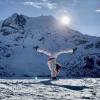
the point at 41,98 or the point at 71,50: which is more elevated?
the point at 71,50

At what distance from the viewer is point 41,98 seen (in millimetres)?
11383

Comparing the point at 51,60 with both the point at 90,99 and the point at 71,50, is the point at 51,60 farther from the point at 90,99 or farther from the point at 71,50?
the point at 90,99

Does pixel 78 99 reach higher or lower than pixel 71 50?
lower

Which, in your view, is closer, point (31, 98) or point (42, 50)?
point (31, 98)

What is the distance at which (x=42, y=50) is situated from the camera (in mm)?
26328

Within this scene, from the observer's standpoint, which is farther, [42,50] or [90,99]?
[42,50]

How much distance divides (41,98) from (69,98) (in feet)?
3.11

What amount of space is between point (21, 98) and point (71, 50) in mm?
15698

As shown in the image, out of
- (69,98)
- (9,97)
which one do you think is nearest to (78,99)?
(69,98)

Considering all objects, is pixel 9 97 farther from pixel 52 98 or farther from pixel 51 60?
pixel 51 60

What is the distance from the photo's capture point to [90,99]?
37.9 ft

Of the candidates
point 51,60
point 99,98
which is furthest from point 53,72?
point 99,98

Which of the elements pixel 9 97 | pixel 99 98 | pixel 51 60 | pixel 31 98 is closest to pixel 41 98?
pixel 31 98

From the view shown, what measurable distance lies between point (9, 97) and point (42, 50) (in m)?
15.1
